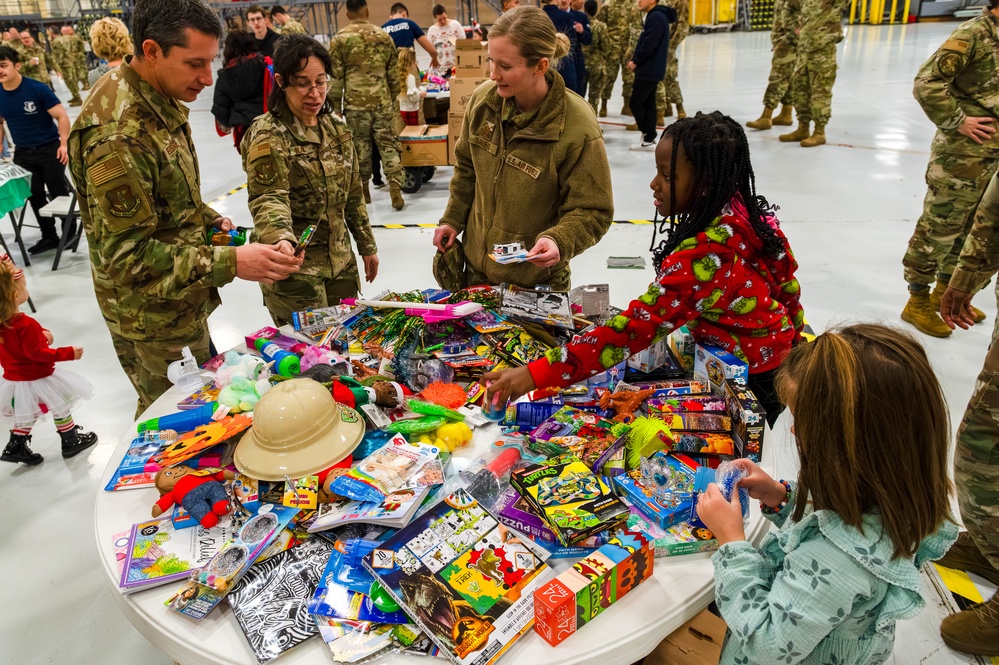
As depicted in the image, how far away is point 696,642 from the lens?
4.67 ft

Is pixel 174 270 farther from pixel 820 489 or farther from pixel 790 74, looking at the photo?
pixel 790 74

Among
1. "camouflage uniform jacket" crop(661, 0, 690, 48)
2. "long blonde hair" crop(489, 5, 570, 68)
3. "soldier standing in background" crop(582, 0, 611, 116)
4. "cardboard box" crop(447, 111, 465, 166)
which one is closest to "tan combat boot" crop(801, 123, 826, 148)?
"camouflage uniform jacket" crop(661, 0, 690, 48)

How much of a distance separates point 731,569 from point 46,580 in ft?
8.98

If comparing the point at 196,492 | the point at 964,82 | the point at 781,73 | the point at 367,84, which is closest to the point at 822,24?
the point at 781,73

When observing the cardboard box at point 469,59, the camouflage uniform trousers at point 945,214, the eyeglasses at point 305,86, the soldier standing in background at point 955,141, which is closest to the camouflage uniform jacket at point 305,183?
the eyeglasses at point 305,86

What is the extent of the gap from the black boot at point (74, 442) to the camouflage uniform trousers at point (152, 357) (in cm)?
124

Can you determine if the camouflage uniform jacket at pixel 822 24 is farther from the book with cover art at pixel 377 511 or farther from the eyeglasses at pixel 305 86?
the book with cover art at pixel 377 511

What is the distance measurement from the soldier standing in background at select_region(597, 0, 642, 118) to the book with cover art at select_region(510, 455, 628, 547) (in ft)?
31.3

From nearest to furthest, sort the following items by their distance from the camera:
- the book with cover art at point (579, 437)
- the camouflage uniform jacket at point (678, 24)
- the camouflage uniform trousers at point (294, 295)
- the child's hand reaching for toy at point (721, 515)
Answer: the child's hand reaching for toy at point (721, 515), the book with cover art at point (579, 437), the camouflage uniform trousers at point (294, 295), the camouflage uniform jacket at point (678, 24)

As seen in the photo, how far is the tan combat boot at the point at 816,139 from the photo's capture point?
8.09 metres

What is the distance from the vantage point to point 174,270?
82.9 inches

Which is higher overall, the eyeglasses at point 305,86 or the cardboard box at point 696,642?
the eyeglasses at point 305,86

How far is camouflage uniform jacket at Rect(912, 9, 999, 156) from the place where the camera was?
3.59 m

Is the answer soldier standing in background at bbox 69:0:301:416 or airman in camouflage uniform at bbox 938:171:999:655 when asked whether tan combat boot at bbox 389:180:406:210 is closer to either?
soldier standing in background at bbox 69:0:301:416
